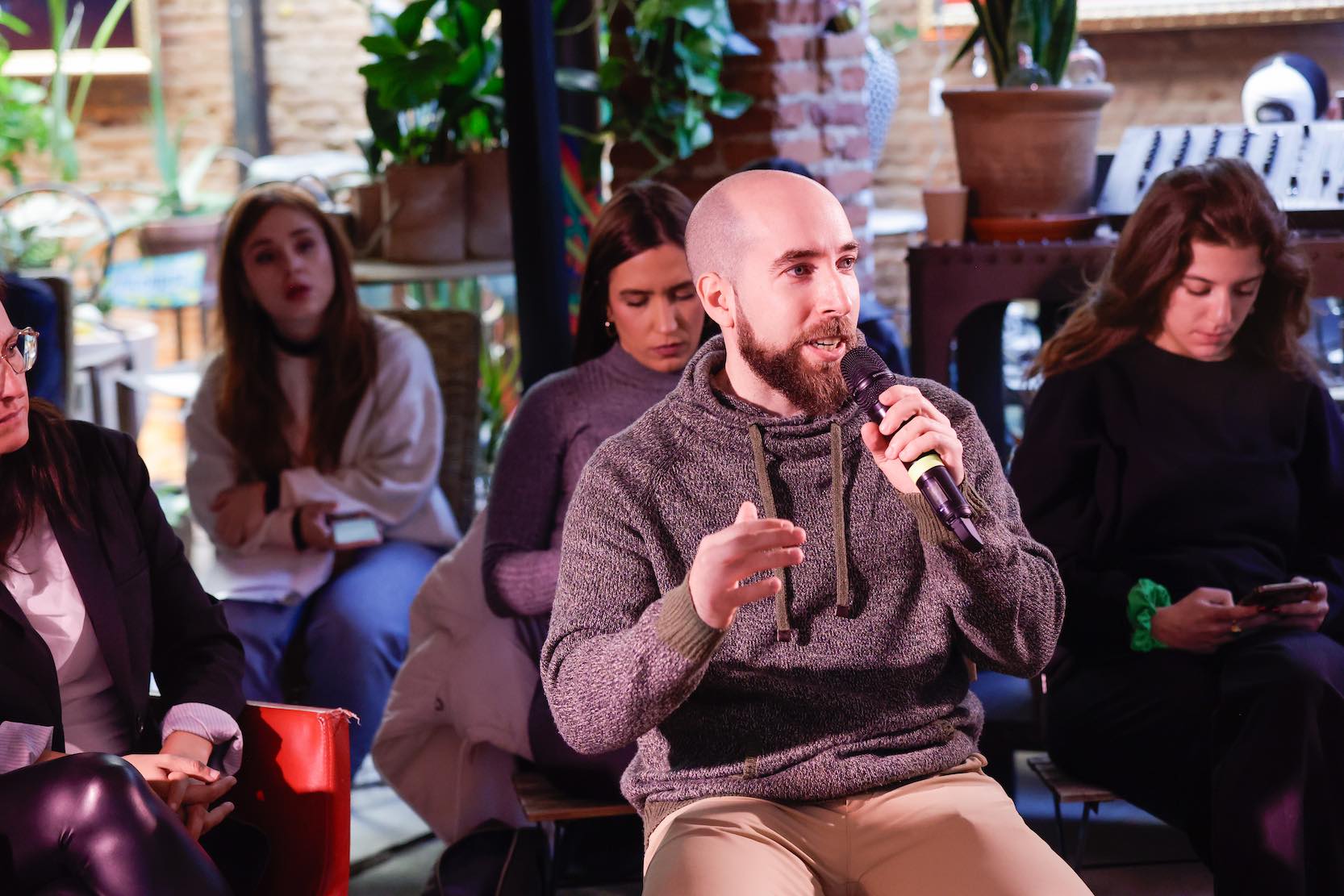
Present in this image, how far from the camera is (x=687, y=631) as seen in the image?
1.60m

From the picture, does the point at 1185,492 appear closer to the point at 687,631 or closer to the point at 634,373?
the point at 634,373

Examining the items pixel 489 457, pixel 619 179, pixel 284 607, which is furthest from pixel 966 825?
pixel 489 457

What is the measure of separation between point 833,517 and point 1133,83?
18.0 feet

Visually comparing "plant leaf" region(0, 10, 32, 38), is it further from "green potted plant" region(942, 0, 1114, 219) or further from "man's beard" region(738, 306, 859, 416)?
"man's beard" region(738, 306, 859, 416)

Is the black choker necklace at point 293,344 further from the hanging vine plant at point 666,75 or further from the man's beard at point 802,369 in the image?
the man's beard at point 802,369

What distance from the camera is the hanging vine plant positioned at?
136 inches

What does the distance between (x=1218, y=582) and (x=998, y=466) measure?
2.31 ft

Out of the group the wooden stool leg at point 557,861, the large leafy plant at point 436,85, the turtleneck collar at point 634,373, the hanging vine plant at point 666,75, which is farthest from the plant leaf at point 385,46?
the wooden stool leg at point 557,861

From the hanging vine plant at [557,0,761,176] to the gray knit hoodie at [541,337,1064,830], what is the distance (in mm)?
1827

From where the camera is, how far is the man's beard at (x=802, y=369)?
1771 millimetres

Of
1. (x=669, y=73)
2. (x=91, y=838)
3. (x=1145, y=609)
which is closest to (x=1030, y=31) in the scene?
(x=669, y=73)

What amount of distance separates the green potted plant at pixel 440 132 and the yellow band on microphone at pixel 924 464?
242 centimetres

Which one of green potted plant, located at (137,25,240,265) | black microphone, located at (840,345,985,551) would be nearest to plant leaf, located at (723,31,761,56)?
black microphone, located at (840,345,985,551)

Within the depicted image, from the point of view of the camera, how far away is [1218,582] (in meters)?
2.39
